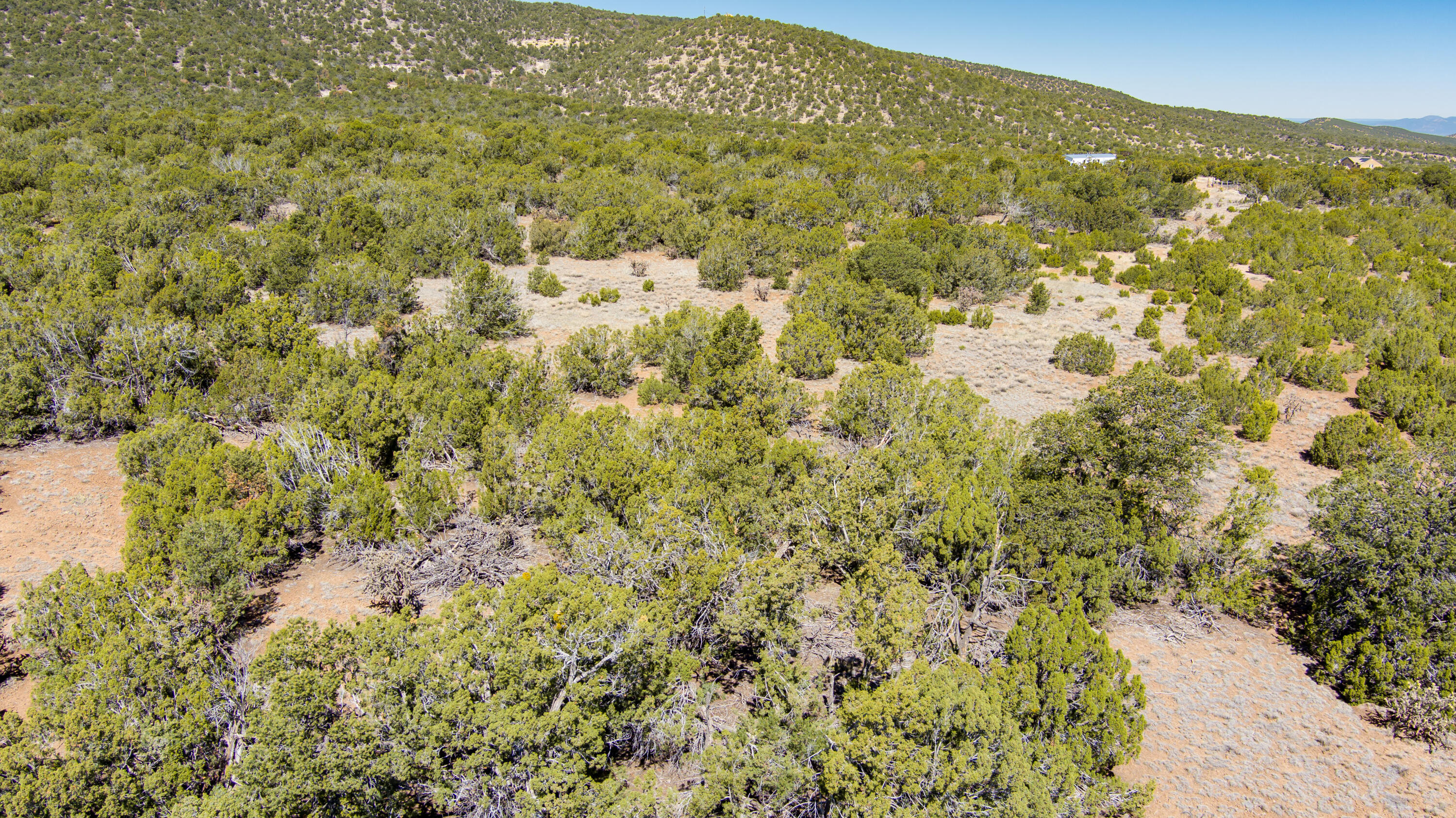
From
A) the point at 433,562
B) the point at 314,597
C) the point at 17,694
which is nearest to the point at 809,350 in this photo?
the point at 433,562

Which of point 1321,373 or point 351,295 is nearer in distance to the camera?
point 1321,373

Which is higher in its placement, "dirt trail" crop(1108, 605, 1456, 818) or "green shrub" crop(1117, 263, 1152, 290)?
"green shrub" crop(1117, 263, 1152, 290)

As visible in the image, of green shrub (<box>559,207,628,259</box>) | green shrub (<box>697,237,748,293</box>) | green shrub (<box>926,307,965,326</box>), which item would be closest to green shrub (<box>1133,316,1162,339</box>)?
green shrub (<box>926,307,965,326</box>)

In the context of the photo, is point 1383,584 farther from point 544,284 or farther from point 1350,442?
point 544,284

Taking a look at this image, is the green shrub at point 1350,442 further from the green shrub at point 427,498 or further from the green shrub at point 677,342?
the green shrub at point 427,498

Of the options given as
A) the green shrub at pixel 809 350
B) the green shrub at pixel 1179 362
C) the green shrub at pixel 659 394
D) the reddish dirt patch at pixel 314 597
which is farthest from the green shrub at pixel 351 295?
the green shrub at pixel 1179 362

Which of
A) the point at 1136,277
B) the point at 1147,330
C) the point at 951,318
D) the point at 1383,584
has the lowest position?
the point at 1383,584

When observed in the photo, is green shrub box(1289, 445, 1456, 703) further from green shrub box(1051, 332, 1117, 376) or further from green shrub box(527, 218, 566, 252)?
green shrub box(527, 218, 566, 252)
